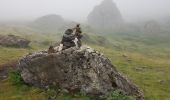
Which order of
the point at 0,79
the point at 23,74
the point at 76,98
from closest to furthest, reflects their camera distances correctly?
the point at 76,98 < the point at 23,74 < the point at 0,79

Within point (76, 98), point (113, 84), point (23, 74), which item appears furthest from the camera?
point (23, 74)

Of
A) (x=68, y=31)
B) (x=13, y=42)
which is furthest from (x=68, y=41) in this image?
(x=13, y=42)

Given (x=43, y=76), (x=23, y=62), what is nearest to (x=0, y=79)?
(x=23, y=62)

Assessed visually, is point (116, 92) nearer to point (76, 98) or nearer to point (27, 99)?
point (76, 98)

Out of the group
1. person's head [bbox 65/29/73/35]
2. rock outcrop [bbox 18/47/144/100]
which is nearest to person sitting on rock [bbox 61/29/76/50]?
person's head [bbox 65/29/73/35]

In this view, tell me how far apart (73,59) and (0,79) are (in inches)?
452

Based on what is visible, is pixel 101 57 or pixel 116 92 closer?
pixel 116 92

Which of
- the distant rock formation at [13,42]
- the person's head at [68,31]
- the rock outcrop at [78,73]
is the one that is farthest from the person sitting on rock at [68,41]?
the distant rock formation at [13,42]

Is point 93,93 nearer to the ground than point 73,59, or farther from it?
nearer to the ground

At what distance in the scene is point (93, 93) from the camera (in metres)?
37.7

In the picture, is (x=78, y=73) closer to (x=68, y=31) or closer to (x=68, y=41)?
(x=68, y=41)

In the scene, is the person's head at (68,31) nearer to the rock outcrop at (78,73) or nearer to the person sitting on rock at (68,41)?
the person sitting on rock at (68,41)

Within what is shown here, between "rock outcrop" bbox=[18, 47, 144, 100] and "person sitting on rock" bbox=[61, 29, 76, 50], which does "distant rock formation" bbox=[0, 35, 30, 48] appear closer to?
"person sitting on rock" bbox=[61, 29, 76, 50]

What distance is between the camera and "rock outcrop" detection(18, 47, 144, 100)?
38.6 m
